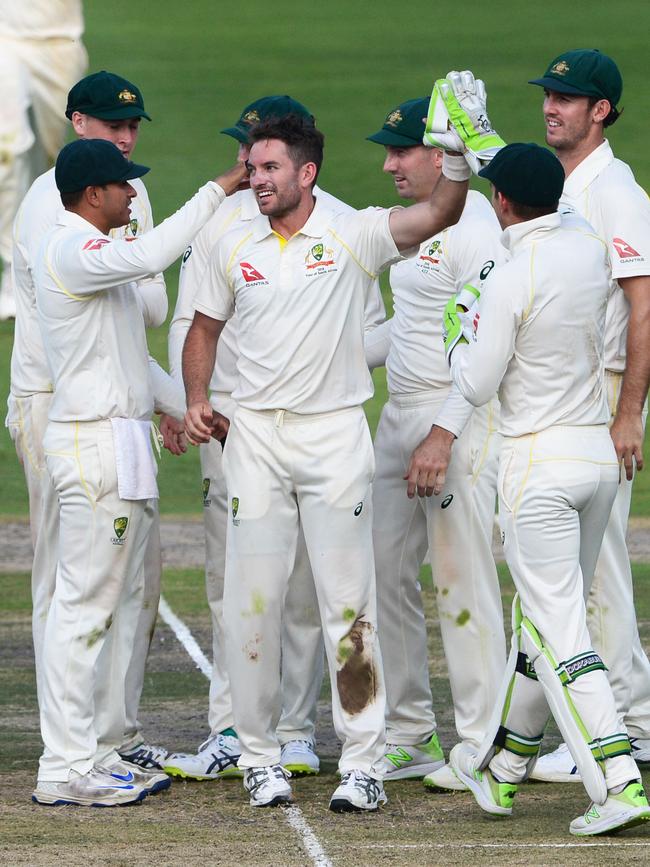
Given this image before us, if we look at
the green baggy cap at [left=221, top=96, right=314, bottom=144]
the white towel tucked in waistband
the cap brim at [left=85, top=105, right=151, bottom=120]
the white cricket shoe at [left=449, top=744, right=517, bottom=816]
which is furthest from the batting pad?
the cap brim at [left=85, top=105, right=151, bottom=120]

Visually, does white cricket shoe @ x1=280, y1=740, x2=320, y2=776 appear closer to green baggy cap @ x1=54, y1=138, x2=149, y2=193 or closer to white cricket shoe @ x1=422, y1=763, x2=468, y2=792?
white cricket shoe @ x1=422, y1=763, x2=468, y2=792

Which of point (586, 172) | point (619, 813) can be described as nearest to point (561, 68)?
point (586, 172)

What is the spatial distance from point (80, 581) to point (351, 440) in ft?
3.49

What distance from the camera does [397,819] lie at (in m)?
6.22

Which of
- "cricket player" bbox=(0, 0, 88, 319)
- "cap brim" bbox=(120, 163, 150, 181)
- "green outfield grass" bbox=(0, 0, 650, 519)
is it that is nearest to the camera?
"cap brim" bbox=(120, 163, 150, 181)

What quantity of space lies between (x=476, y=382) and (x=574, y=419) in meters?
0.35

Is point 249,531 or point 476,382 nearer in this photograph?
point 476,382

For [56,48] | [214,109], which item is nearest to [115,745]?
[56,48]

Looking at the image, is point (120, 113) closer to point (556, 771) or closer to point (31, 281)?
point (31, 281)

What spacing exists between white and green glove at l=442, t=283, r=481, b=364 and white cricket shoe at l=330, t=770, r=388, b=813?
1.45 meters

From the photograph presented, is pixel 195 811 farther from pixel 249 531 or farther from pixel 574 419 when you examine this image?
pixel 574 419

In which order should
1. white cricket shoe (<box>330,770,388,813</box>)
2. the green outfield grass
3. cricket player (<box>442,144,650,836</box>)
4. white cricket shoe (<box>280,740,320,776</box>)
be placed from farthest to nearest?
the green outfield grass
white cricket shoe (<box>280,740,320,776</box>)
white cricket shoe (<box>330,770,388,813</box>)
cricket player (<box>442,144,650,836</box>)

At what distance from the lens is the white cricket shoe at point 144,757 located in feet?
23.0

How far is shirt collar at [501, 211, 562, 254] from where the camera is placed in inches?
235
